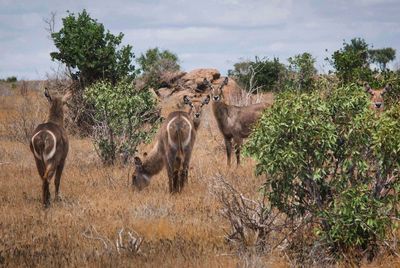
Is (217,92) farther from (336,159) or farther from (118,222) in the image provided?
(336,159)

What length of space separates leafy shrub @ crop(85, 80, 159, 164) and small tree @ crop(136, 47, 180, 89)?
21.2 feet

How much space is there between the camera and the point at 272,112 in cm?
657

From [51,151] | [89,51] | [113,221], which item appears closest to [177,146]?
[51,151]

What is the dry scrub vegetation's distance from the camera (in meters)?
6.45

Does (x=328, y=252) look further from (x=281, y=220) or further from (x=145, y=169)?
(x=145, y=169)

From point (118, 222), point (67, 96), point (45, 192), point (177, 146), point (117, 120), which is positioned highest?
point (67, 96)

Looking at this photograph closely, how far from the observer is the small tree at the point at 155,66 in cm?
3150

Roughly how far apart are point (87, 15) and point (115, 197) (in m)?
12.3

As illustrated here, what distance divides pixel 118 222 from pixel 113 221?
0.40 ft

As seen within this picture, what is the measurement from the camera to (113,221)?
8.45 m

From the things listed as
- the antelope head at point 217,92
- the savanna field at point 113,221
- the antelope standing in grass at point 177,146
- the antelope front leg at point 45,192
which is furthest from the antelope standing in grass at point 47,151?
the antelope head at point 217,92

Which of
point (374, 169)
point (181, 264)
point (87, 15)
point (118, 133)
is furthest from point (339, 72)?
point (181, 264)

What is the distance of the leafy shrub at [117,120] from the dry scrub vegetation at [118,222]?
597 mm

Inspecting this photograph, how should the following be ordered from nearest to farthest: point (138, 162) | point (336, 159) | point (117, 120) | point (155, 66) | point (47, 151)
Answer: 1. point (336, 159)
2. point (47, 151)
3. point (138, 162)
4. point (117, 120)
5. point (155, 66)
